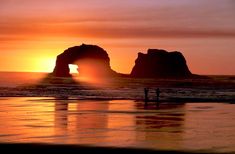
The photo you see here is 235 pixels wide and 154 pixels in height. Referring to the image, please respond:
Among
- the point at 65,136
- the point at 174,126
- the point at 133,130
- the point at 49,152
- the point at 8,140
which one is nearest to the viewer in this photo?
the point at 49,152

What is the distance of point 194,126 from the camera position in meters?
28.0

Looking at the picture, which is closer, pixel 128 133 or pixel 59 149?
pixel 59 149

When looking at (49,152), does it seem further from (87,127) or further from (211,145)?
(87,127)

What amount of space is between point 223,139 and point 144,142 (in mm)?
3271

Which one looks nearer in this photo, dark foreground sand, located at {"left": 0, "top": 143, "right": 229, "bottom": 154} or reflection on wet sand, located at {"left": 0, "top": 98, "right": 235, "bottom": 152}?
dark foreground sand, located at {"left": 0, "top": 143, "right": 229, "bottom": 154}

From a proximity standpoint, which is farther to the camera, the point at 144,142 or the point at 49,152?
the point at 144,142

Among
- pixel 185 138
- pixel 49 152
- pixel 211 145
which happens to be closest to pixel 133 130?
pixel 185 138

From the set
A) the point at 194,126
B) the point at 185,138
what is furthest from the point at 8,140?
the point at 194,126

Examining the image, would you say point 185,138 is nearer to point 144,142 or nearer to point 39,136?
point 144,142

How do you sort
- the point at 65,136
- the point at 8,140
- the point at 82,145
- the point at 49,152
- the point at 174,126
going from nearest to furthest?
the point at 49,152 < the point at 82,145 < the point at 8,140 < the point at 65,136 < the point at 174,126

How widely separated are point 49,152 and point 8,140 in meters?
3.37

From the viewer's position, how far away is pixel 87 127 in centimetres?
2667

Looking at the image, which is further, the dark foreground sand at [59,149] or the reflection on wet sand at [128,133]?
the reflection on wet sand at [128,133]

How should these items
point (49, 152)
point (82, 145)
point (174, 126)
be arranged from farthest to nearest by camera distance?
point (174, 126) < point (82, 145) < point (49, 152)
